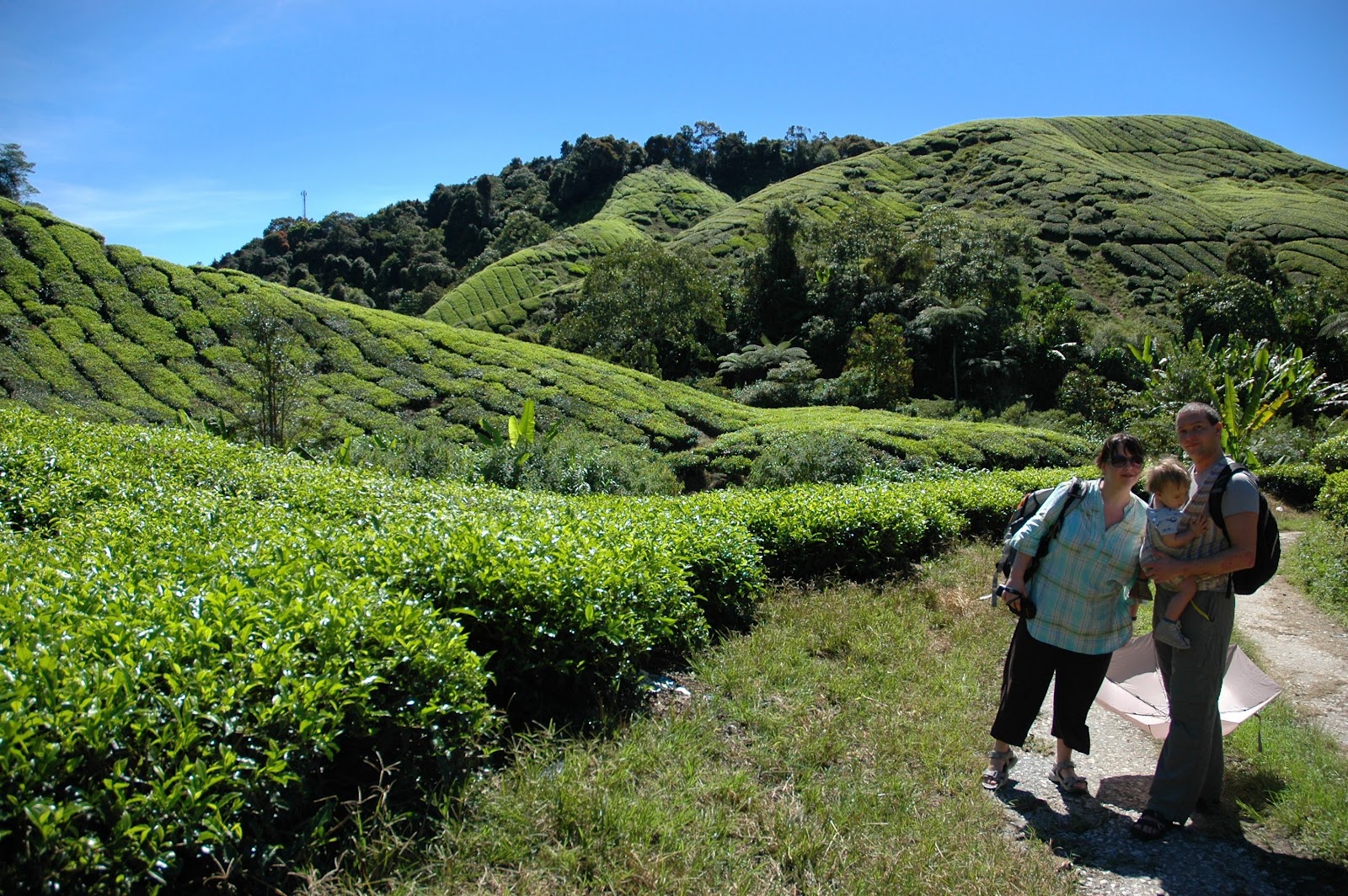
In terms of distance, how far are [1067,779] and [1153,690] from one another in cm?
70

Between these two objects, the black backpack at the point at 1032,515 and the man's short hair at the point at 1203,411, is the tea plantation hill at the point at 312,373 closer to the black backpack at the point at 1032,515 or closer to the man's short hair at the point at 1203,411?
the black backpack at the point at 1032,515

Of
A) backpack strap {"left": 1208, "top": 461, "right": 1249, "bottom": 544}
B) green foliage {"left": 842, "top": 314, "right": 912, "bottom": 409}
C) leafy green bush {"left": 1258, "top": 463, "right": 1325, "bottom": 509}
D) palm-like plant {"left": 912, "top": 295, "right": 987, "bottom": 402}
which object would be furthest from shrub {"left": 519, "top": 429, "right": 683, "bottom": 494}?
palm-like plant {"left": 912, "top": 295, "right": 987, "bottom": 402}

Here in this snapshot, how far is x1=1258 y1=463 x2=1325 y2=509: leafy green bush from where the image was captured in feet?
→ 39.0

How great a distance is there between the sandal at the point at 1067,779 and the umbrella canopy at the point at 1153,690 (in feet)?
1.28

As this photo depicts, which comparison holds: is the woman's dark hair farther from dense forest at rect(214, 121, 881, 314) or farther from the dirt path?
dense forest at rect(214, 121, 881, 314)

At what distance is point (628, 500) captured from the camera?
697 centimetres

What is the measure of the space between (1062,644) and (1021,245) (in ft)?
160

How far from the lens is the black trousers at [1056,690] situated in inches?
141

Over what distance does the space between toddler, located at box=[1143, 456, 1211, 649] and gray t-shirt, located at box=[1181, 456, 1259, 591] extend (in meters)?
0.04

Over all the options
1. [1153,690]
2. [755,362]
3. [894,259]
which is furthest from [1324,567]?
[894,259]

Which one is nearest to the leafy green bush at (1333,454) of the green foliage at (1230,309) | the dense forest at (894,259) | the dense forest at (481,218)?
the dense forest at (894,259)

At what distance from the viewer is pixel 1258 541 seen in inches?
124

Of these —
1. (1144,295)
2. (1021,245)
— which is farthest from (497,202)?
(1144,295)

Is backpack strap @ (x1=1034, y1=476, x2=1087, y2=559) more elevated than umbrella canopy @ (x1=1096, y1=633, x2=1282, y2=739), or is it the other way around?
backpack strap @ (x1=1034, y1=476, x2=1087, y2=559)
